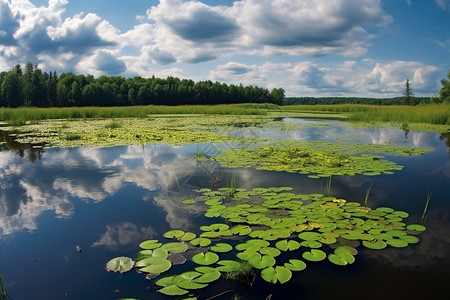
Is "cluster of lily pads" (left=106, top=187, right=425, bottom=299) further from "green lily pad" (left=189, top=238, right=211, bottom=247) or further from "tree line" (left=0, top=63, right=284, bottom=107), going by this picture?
"tree line" (left=0, top=63, right=284, bottom=107)

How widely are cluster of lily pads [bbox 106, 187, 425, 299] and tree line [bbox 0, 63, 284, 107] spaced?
46.3 meters

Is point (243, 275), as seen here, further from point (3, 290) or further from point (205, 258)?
point (3, 290)

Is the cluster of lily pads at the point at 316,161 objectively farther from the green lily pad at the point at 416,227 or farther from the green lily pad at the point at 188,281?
the green lily pad at the point at 188,281

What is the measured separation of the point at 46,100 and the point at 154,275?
63.3 m

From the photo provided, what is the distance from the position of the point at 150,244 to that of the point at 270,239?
3.65ft

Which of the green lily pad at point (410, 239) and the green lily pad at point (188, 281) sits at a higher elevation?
the green lily pad at point (410, 239)

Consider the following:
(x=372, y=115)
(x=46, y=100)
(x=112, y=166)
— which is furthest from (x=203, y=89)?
(x=112, y=166)

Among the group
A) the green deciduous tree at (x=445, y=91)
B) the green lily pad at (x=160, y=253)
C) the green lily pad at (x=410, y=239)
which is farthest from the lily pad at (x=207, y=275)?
the green deciduous tree at (x=445, y=91)

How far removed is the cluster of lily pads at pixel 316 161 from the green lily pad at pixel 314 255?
106 inches

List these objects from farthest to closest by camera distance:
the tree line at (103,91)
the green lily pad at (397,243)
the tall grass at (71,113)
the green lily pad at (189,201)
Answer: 1. the tree line at (103,91)
2. the tall grass at (71,113)
3. the green lily pad at (189,201)
4. the green lily pad at (397,243)

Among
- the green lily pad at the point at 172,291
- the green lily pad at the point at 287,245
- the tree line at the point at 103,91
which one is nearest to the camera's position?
the green lily pad at the point at 172,291

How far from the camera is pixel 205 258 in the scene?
2582mm

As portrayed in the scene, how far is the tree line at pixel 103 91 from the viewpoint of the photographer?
54031 millimetres

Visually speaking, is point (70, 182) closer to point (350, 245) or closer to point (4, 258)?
point (4, 258)
